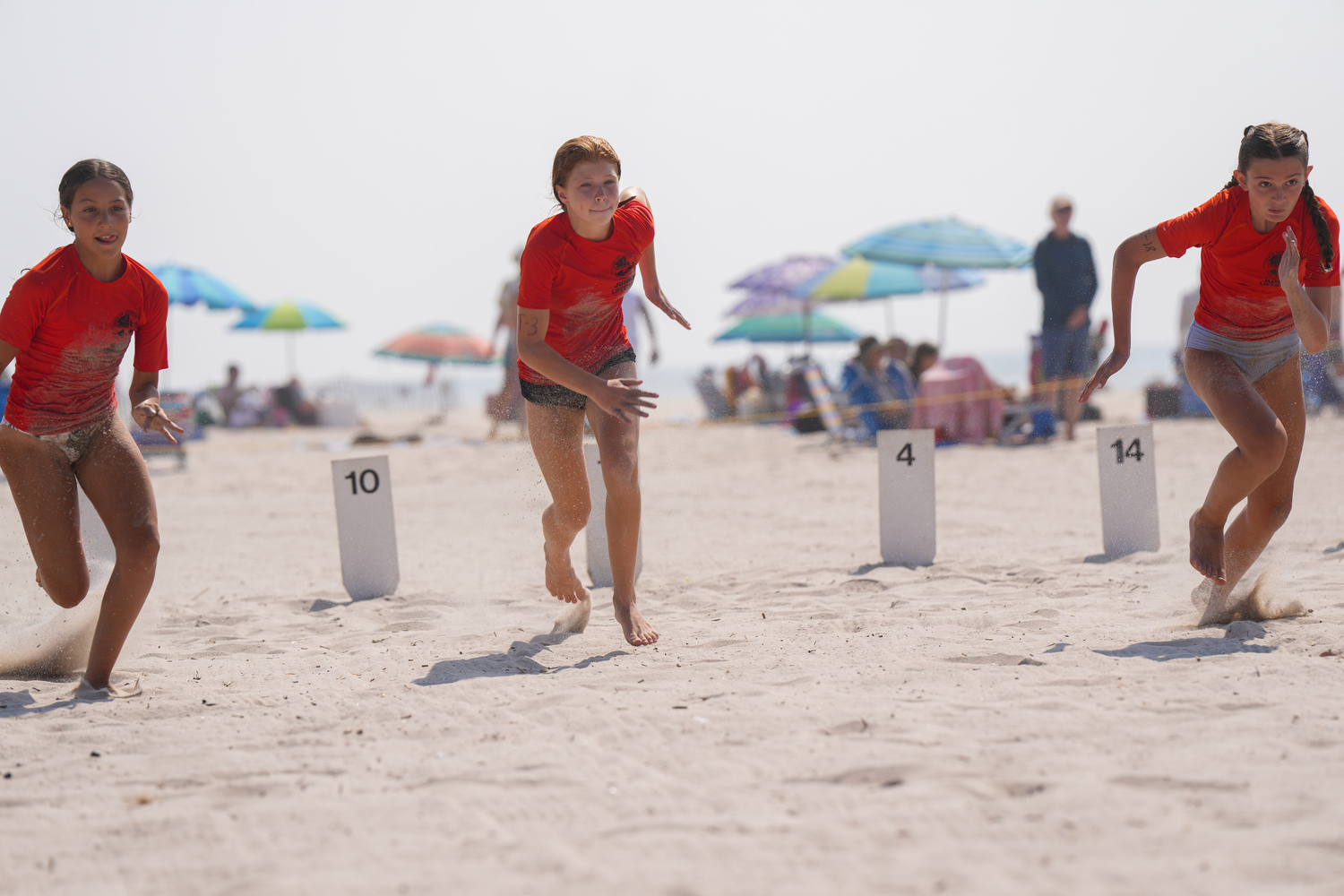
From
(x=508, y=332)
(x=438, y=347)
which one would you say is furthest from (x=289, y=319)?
(x=508, y=332)

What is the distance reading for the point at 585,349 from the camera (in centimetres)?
402

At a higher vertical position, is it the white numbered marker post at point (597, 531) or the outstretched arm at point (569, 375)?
the outstretched arm at point (569, 375)

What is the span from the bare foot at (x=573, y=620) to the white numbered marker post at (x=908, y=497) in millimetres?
1851

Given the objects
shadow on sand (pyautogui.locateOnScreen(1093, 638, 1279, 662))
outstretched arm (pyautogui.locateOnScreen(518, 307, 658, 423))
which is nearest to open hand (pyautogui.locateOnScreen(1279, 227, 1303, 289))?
shadow on sand (pyautogui.locateOnScreen(1093, 638, 1279, 662))

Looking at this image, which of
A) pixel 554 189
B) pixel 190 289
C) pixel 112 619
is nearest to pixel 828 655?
pixel 554 189

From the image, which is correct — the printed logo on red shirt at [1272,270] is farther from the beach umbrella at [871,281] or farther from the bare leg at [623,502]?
the beach umbrella at [871,281]

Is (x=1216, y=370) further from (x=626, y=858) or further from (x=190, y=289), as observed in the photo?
(x=190, y=289)

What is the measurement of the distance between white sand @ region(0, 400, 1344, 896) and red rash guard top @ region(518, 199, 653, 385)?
108 centimetres

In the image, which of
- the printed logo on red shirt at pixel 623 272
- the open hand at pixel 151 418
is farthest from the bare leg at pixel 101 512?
the printed logo on red shirt at pixel 623 272

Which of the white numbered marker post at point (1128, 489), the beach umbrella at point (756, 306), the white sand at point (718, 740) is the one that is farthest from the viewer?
the beach umbrella at point (756, 306)

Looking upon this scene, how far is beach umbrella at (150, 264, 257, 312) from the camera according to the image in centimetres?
1562

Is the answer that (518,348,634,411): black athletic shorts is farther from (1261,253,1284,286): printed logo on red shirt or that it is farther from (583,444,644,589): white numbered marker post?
(1261,253,1284,286): printed logo on red shirt

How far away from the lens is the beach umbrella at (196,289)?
15617 millimetres

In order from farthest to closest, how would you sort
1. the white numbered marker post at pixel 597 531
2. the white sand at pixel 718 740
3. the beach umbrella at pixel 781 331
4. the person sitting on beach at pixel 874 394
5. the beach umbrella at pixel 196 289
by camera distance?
the beach umbrella at pixel 781 331
the beach umbrella at pixel 196 289
the person sitting on beach at pixel 874 394
the white numbered marker post at pixel 597 531
the white sand at pixel 718 740
